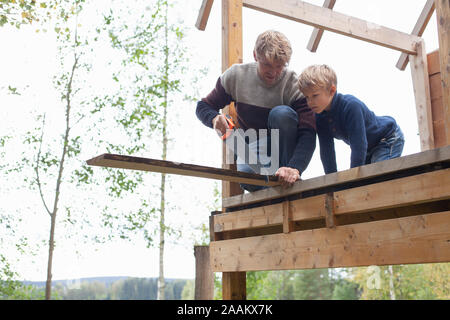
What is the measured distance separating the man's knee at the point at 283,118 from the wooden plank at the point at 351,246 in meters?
0.50

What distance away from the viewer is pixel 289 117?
7.36 feet

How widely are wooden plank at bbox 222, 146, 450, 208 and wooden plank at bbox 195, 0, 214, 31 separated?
1.83m

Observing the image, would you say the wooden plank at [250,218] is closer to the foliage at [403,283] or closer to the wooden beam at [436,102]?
the wooden beam at [436,102]

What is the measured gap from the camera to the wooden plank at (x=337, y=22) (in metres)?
3.82

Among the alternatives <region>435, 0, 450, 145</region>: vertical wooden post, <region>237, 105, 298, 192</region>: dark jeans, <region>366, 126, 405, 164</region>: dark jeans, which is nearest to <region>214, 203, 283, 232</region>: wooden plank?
<region>237, 105, 298, 192</region>: dark jeans

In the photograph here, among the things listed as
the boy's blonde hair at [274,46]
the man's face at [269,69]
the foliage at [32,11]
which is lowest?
the man's face at [269,69]

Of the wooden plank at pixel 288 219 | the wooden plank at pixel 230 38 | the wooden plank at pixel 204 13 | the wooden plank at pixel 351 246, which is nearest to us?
the wooden plank at pixel 351 246

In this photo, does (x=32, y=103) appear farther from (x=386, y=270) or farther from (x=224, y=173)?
(x=386, y=270)

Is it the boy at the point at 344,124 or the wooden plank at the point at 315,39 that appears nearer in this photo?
the boy at the point at 344,124

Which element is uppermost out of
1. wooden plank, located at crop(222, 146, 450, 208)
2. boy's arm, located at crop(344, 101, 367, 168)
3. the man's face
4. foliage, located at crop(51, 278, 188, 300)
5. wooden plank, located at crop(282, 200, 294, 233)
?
the man's face

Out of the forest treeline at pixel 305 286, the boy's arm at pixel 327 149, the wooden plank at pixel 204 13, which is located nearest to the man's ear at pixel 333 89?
the boy's arm at pixel 327 149

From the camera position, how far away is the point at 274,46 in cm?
216

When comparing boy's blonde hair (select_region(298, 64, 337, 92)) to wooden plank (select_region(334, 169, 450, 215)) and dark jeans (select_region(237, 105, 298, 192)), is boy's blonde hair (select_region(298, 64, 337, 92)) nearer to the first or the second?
dark jeans (select_region(237, 105, 298, 192))

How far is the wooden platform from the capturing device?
1.68 m
